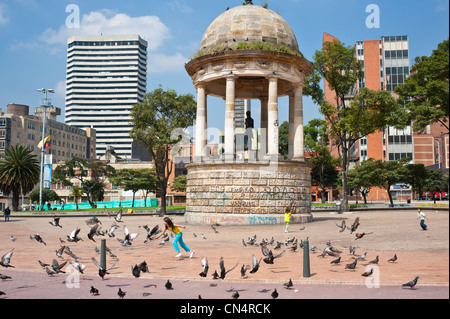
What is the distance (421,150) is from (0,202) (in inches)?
4084

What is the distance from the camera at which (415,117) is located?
4531 centimetres

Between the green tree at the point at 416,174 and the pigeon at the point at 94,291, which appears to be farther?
the green tree at the point at 416,174

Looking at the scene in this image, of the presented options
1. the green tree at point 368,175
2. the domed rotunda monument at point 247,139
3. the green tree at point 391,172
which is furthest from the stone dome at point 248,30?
the green tree at point 368,175

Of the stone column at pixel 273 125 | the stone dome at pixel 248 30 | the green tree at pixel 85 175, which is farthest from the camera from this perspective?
the green tree at pixel 85 175

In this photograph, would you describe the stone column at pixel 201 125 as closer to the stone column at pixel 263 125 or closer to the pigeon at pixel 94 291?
the stone column at pixel 263 125

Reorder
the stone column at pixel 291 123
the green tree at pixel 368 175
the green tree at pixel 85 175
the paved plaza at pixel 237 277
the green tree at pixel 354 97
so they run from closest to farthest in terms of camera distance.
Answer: the paved plaza at pixel 237 277 → the stone column at pixel 291 123 → the green tree at pixel 354 97 → the green tree at pixel 368 175 → the green tree at pixel 85 175

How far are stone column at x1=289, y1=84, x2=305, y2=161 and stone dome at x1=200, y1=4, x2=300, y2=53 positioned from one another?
355 cm

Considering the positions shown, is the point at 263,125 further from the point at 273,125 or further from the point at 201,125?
the point at 273,125

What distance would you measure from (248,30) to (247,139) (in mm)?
8640

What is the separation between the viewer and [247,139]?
35.7 metres

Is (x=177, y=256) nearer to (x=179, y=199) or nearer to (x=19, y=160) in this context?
(x=19, y=160)

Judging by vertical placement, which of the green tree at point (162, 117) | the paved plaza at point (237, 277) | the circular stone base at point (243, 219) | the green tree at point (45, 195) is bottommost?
the paved plaza at point (237, 277)

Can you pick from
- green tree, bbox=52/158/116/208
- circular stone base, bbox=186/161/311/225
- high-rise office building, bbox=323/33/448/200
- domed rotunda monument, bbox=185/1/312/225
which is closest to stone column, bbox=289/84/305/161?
domed rotunda monument, bbox=185/1/312/225

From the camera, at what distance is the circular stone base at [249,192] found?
29969 millimetres
